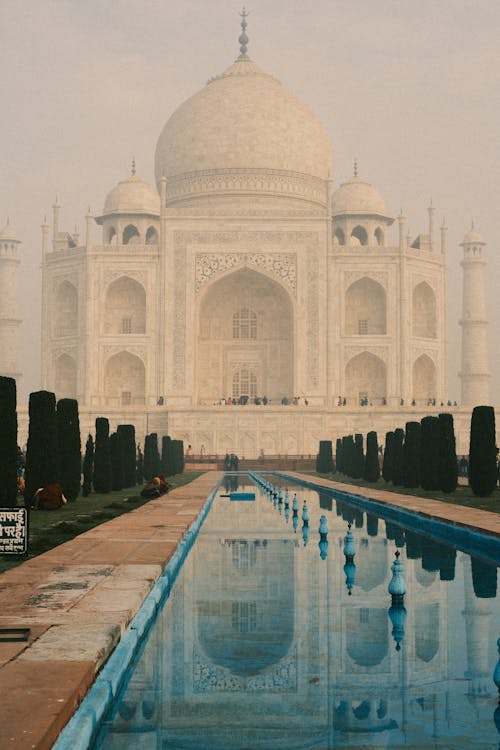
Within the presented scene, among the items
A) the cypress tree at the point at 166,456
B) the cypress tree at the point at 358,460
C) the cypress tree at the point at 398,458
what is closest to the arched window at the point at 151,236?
the cypress tree at the point at 166,456

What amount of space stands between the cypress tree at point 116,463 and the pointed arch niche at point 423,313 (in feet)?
75.1

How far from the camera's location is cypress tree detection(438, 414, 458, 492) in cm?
1523

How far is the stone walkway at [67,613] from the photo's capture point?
9.15 feet

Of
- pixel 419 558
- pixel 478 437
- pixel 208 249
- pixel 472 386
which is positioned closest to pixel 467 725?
pixel 419 558

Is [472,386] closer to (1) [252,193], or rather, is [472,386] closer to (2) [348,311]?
(2) [348,311]

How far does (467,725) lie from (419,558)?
4641 mm

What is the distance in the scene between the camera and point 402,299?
36062mm

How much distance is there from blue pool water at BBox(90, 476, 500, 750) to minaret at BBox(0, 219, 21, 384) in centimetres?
3082

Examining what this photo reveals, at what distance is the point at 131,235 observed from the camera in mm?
39281

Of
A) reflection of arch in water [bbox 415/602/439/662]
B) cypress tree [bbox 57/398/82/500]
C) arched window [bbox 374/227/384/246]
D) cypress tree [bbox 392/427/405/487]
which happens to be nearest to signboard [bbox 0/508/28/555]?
reflection of arch in water [bbox 415/602/439/662]

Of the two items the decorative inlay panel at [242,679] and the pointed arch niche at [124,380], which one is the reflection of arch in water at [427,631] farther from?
the pointed arch niche at [124,380]

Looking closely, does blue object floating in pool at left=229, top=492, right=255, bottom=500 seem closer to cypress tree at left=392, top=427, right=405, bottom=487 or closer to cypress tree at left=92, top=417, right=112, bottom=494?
cypress tree at left=92, top=417, right=112, bottom=494

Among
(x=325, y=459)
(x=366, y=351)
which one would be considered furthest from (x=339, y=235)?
(x=325, y=459)

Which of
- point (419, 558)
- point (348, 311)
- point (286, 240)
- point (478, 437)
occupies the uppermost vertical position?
point (286, 240)
